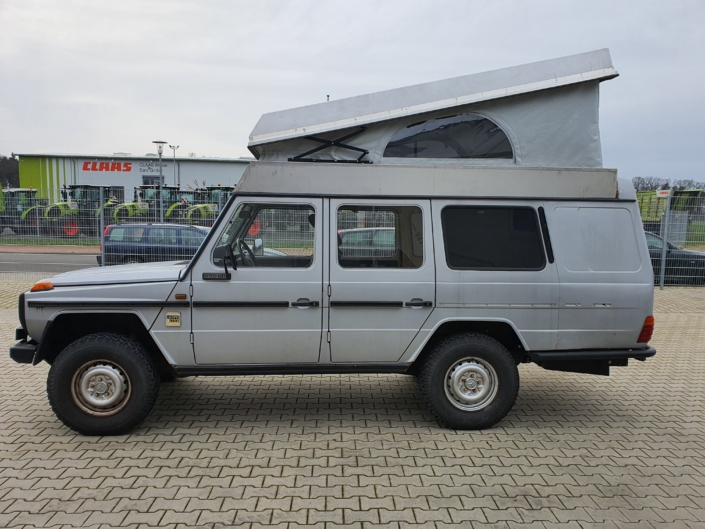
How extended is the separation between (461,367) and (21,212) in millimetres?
11278

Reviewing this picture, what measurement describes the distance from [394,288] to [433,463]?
55.2 inches

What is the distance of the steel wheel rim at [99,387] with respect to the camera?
456cm

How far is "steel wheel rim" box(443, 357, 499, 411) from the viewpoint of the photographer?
15.8 feet

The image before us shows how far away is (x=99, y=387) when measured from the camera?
180 inches

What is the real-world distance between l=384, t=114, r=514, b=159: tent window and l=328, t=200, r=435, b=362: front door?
485 millimetres

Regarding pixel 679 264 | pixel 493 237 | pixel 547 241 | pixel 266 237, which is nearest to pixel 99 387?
pixel 266 237

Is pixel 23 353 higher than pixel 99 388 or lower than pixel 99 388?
higher

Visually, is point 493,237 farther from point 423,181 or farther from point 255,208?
point 255,208

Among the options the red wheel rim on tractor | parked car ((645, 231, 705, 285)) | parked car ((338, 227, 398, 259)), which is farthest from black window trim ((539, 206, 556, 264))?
the red wheel rim on tractor

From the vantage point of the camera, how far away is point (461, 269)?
15.7ft

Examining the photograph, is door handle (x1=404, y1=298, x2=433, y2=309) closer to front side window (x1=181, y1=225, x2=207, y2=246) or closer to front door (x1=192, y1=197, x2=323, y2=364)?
front door (x1=192, y1=197, x2=323, y2=364)

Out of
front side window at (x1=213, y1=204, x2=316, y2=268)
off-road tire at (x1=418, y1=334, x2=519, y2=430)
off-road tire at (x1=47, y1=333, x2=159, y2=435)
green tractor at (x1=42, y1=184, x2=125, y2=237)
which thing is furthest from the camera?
green tractor at (x1=42, y1=184, x2=125, y2=237)

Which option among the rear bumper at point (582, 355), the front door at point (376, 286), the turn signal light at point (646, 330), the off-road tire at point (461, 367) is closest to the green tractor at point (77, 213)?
the front door at point (376, 286)

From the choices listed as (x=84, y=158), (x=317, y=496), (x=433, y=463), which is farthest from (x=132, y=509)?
(x=84, y=158)
